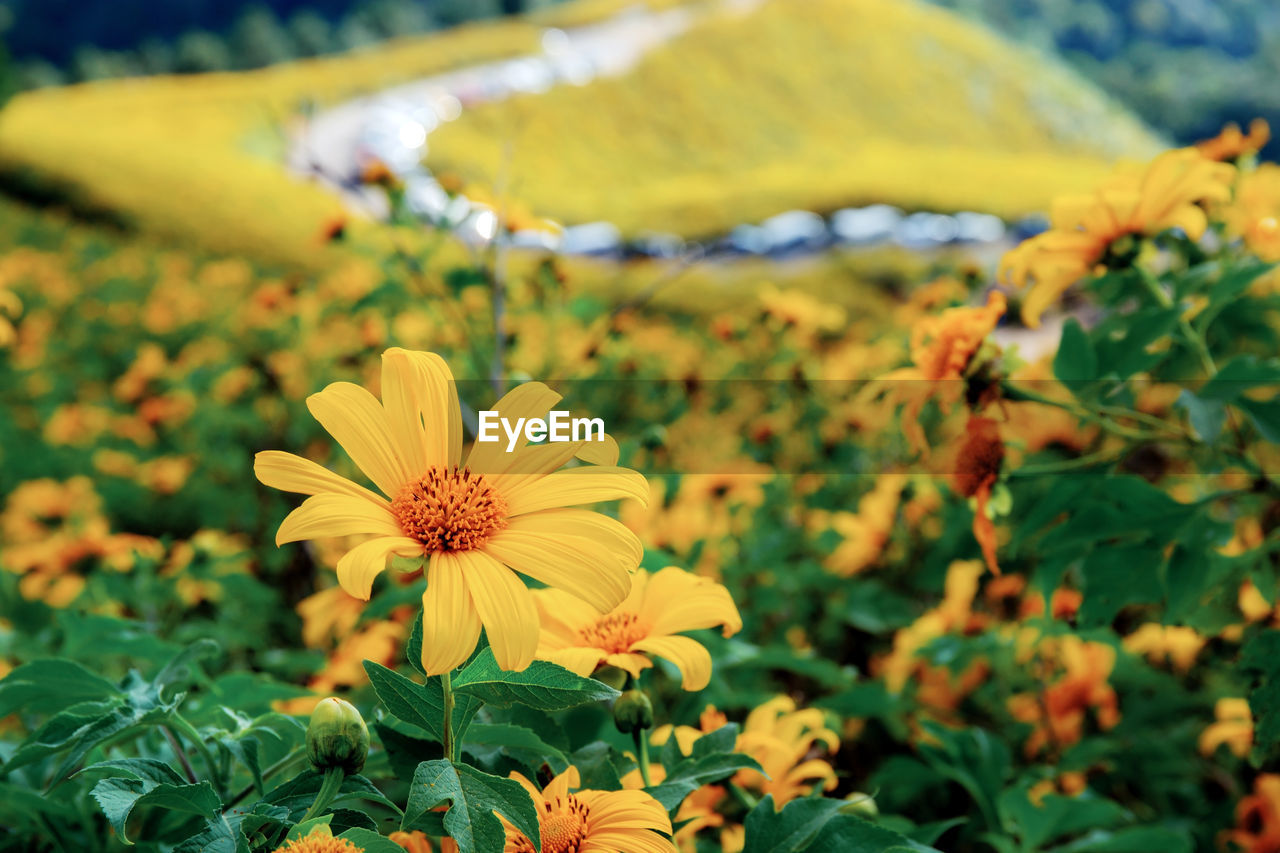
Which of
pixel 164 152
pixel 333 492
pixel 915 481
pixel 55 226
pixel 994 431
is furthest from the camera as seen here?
pixel 164 152

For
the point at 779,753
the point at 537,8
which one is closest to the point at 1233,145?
the point at 779,753

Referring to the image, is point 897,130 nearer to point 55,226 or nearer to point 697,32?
point 697,32

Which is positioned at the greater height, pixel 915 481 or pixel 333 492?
pixel 333 492

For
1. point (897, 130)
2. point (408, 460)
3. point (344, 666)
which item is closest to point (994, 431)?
point (408, 460)

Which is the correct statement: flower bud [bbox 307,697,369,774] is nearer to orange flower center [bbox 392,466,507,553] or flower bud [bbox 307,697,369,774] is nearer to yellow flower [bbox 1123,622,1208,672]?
orange flower center [bbox 392,466,507,553]

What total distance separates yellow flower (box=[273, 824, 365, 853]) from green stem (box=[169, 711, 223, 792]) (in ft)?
0.57

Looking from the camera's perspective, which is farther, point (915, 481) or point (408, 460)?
point (915, 481)

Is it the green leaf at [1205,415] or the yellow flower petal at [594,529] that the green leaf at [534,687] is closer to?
the yellow flower petal at [594,529]

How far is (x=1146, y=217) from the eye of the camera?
3.62 feet

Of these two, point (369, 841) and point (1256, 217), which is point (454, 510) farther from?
point (1256, 217)

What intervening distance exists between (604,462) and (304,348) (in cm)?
277

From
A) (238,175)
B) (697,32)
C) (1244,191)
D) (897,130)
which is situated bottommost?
(1244,191)

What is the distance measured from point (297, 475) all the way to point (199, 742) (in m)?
0.22

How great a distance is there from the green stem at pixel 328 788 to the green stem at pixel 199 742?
0.46 feet
